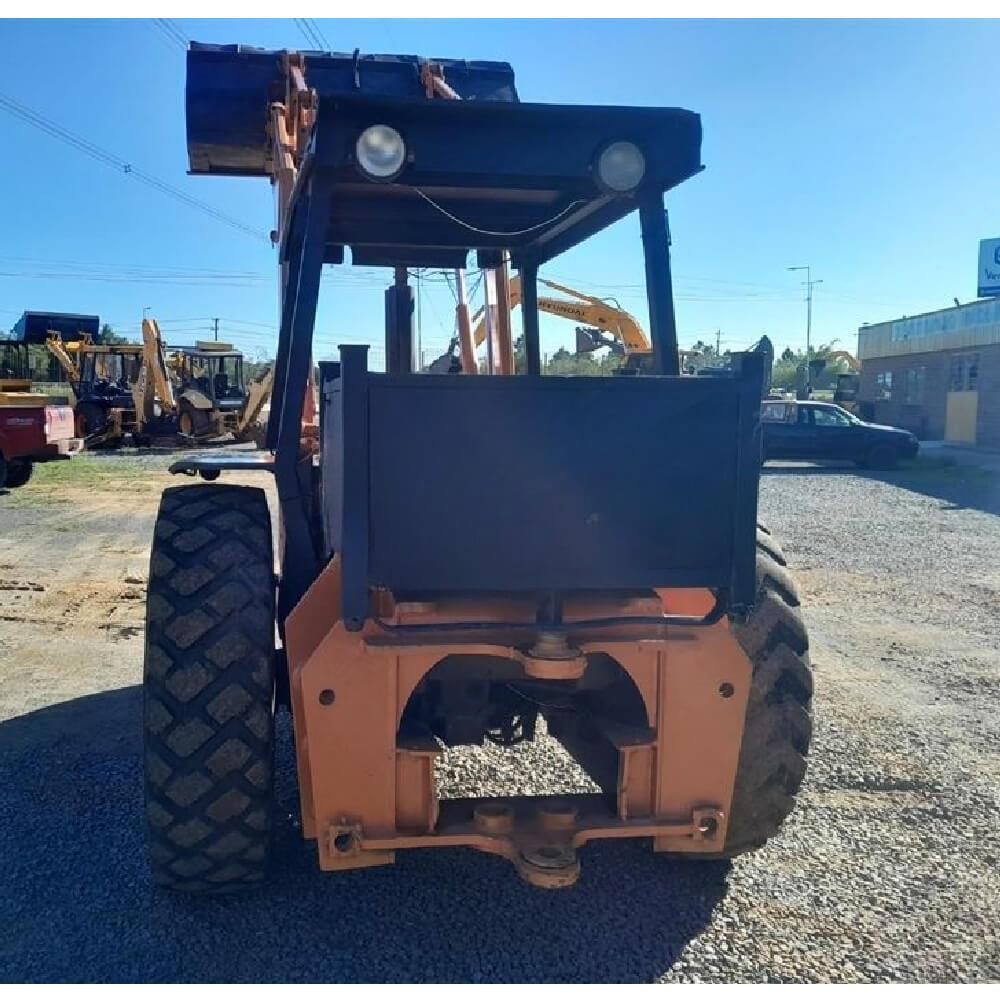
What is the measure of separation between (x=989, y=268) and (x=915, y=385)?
510 centimetres

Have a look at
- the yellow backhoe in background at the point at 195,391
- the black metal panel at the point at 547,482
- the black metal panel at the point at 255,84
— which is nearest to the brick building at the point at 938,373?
the yellow backhoe in background at the point at 195,391

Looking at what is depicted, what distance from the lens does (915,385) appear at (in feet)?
114

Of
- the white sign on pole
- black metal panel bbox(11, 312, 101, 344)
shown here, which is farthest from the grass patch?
the white sign on pole

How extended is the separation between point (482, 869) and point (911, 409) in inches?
1361

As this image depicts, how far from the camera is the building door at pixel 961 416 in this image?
30562mm

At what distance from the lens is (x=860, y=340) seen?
38.9 meters

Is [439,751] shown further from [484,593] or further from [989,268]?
[989,268]

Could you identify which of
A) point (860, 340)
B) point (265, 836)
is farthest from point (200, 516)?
point (860, 340)

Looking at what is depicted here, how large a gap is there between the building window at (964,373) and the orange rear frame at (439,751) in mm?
30906

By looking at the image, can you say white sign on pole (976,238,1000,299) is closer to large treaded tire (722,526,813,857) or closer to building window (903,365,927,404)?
building window (903,365,927,404)

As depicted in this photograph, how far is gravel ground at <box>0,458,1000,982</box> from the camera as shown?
312 cm

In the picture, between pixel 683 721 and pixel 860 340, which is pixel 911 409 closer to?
pixel 860 340

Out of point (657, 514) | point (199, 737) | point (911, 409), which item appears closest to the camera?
point (657, 514)

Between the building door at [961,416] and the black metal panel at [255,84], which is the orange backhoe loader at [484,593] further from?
the building door at [961,416]
